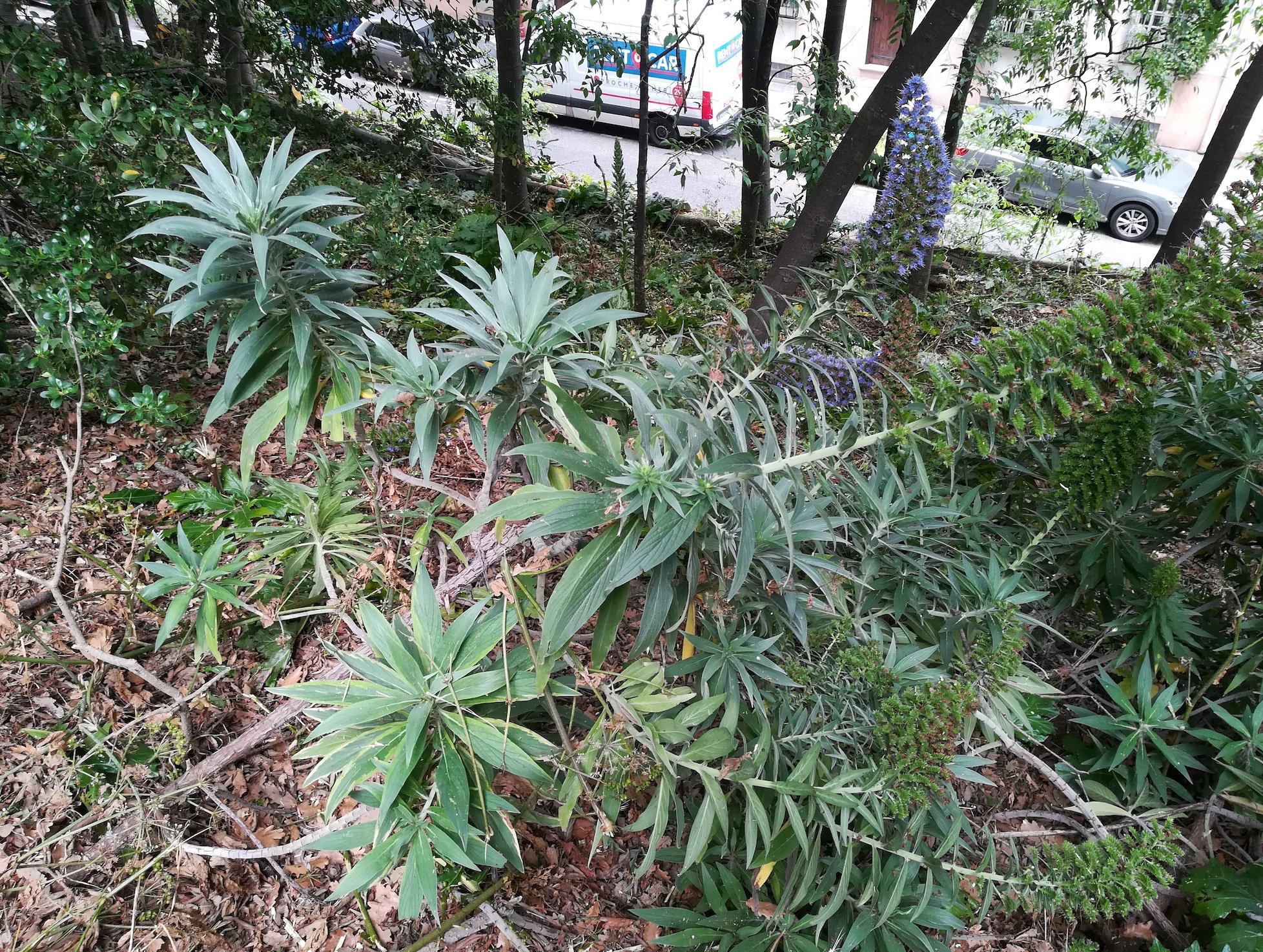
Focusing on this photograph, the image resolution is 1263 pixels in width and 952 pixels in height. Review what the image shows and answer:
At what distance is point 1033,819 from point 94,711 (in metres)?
3.06

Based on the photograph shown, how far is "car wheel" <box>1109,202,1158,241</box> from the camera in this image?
9695 millimetres

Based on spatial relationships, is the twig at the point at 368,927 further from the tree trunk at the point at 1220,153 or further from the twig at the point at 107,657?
the tree trunk at the point at 1220,153

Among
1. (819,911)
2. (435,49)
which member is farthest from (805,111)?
(819,911)

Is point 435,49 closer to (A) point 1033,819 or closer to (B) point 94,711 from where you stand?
(B) point 94,711

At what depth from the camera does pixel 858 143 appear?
3.71 meters

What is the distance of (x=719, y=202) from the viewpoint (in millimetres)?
8539

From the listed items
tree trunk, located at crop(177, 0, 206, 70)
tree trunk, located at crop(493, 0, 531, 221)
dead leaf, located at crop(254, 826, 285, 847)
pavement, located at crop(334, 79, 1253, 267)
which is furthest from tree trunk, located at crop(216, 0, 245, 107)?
dead leaf, located at crop(254, 826, 285, 847)

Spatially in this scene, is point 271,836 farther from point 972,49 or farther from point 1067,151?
point 1067,151

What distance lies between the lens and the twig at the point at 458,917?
1743mm

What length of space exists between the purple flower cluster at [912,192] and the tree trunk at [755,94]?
3.25 metres

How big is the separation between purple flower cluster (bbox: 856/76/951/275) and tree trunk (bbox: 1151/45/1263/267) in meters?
3.98

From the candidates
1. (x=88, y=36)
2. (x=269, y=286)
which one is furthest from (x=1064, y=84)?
(x=269, y=286)

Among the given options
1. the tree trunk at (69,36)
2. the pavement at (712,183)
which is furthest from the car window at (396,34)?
the tree trunk at (69,36)

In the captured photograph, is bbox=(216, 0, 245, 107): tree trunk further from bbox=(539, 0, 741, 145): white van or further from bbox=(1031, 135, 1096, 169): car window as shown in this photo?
bbox=(1031, 135, 1096, 169): car window
